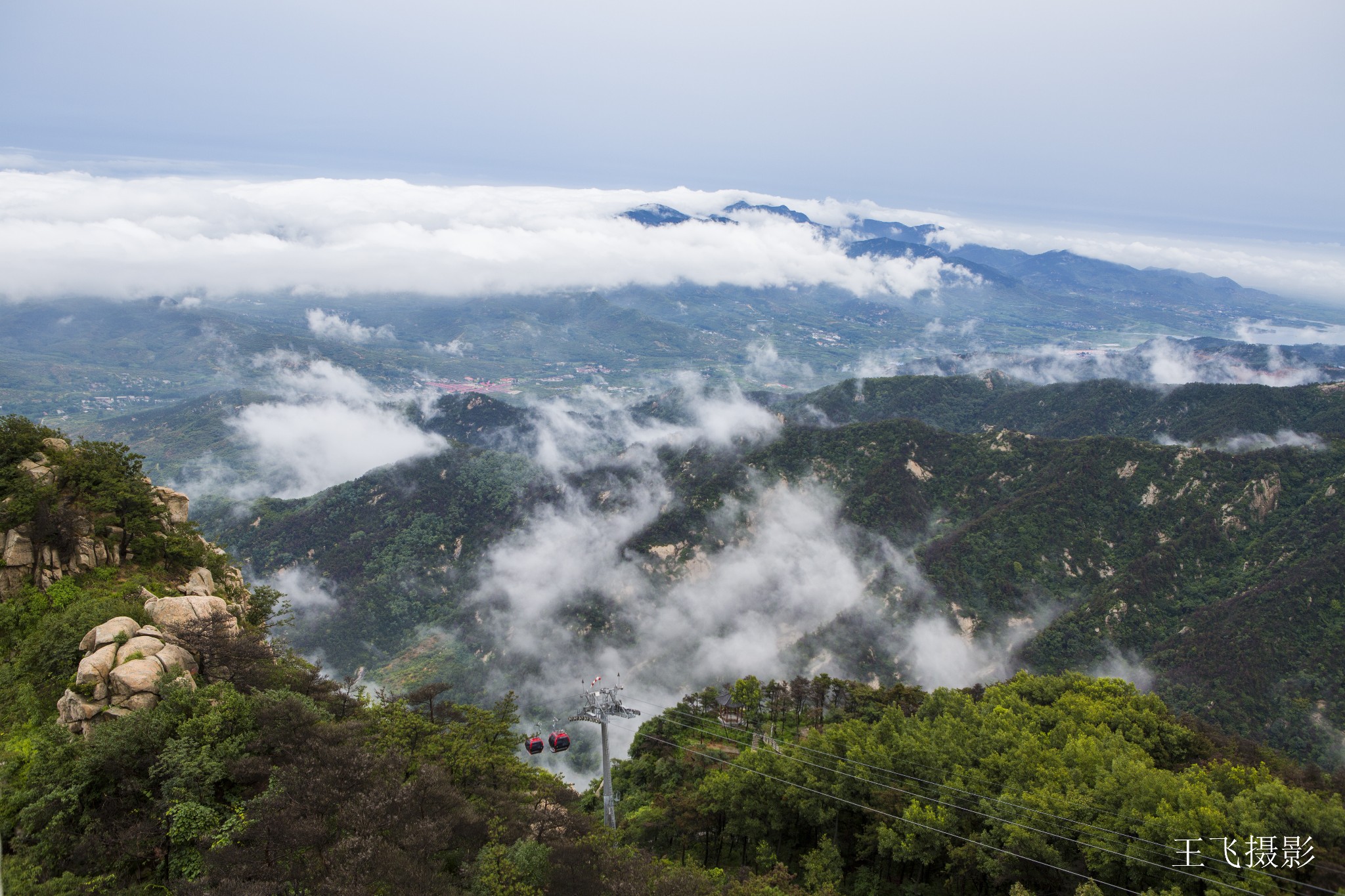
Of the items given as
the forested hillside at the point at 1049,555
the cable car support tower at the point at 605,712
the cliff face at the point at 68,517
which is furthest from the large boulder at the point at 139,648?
the forested hillside at the point at 1049,555

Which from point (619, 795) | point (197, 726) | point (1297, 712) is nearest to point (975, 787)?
point (619, 795)

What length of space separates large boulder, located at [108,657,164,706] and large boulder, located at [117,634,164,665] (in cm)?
91

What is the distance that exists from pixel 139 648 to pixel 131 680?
2771 mm

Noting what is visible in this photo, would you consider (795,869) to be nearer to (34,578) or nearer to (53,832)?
(53,832)

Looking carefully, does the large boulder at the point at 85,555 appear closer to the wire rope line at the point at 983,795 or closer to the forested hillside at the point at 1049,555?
the wire rope line at the point at 983,795

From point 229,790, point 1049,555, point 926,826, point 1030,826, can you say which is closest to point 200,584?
point 229,790

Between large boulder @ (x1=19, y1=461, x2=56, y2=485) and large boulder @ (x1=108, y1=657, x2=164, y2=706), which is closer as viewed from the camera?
large boulder @ (x1=108, y1=657, x2=164, y2=706)

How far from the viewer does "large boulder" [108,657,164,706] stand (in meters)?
26.8

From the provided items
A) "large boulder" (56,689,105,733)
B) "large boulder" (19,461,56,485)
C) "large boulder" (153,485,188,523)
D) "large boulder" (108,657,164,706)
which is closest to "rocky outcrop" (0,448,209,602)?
"large boulder" (19,461,56,485)

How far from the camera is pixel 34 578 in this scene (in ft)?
116

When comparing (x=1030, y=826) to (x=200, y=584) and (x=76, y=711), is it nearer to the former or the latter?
(x=76, y=711)

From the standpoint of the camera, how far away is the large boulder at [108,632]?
96.8ft

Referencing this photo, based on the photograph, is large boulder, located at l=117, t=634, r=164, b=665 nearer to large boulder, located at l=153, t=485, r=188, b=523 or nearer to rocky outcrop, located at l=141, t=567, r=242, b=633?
rocky outcrop, located at l=141, t=567, r=242, b=633

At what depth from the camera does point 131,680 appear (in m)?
27.0
